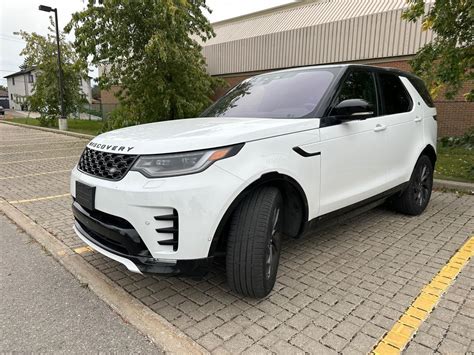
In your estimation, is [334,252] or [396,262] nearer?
[396,262]

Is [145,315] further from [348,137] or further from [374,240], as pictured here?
[374,240]

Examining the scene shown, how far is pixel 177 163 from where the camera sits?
7.84 ft

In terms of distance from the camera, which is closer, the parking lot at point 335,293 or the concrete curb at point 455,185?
the parking lot at point 335,293

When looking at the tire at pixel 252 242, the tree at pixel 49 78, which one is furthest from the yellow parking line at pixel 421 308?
the tree at pixel 49 78

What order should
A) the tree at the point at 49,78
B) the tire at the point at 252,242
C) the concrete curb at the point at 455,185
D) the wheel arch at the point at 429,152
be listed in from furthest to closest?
the tree at the point at 49,78, the concrete curb at the point at 455,185, the wheel arch at the point at 429,152, the tire at the point at 252,242

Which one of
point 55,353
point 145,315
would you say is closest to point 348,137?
point 145,315

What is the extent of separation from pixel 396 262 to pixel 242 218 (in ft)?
5.94

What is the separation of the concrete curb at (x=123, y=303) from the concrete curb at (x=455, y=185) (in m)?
5.45

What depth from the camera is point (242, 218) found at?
2.54 metres

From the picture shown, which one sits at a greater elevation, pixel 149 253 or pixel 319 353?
pixel 149 253

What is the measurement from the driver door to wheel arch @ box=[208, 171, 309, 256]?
0.24 m

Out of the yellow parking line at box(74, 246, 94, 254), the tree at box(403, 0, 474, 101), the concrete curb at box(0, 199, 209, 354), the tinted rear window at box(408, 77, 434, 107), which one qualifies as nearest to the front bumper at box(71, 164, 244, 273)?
the concrete curb at box(0, 199, 209, 354)

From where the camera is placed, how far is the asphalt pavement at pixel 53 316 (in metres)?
2.33

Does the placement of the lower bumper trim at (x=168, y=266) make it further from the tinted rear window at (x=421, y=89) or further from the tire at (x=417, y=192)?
the tinted rear window at (x=421, y=89)
